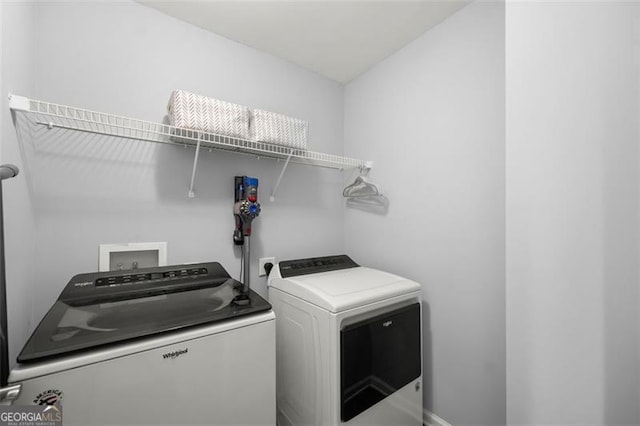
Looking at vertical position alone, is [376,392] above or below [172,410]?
below

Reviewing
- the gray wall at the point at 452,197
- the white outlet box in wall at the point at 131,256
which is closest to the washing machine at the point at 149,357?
the white outlet box in wall at the point at 131,256

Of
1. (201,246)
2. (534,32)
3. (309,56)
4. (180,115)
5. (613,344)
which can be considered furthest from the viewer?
(309,56)

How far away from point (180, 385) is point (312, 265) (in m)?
1.04

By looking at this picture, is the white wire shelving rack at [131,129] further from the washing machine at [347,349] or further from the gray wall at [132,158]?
the washing machine at [347,349]

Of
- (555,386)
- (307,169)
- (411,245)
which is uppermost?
(307,169)

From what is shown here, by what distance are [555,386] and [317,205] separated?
167 cm

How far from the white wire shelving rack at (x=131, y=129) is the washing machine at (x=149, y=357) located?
733mm

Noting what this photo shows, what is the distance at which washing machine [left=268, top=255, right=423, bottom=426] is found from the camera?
117 cm

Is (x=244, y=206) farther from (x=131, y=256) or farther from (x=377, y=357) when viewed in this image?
(x=377, y=357)

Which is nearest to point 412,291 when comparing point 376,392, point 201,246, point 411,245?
point 411,245

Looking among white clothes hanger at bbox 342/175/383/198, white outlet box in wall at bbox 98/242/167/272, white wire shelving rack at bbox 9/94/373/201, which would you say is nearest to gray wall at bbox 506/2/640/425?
white clothes hanger at bbox 342/175/383/198

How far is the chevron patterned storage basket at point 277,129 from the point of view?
57.3 inches

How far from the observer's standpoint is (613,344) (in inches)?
24.9

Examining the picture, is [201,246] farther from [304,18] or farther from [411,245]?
[304,18]
